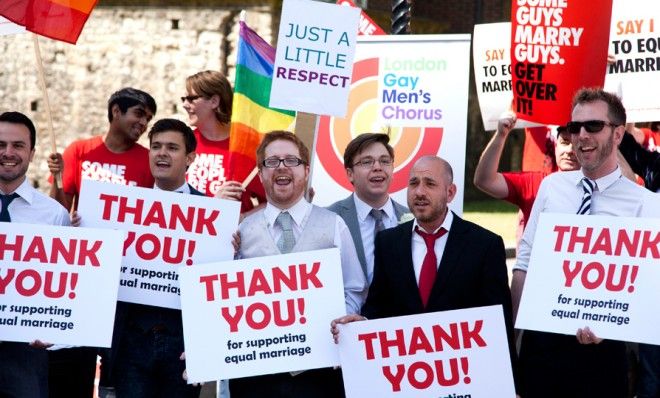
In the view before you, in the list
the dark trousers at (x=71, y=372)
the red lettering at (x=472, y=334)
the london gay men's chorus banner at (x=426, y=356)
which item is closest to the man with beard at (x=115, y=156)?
the dark trousers at (x=71, y=372)

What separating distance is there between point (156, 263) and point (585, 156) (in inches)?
84.9

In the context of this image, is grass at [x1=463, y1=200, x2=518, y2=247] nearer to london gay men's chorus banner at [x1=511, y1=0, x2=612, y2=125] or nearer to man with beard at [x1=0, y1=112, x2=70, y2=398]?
london gay men's chorus banner at [x1=511, y1=0, x2=612, y2=125]

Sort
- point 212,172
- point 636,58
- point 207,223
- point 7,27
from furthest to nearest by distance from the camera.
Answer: point 7,27 < point 636,58 < point 212,172 < point 207,223

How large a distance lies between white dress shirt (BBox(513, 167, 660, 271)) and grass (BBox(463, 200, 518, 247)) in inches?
520

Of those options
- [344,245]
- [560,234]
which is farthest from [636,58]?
[344,245]

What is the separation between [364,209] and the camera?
7215 mm

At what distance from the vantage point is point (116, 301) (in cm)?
660

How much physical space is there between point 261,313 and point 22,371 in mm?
1222

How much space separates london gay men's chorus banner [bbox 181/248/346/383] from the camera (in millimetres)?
6305

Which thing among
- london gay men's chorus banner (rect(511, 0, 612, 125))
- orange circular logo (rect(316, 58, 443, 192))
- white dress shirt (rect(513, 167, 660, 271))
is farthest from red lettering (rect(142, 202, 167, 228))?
orange circular logo (rect(316, 58, 443, 192))

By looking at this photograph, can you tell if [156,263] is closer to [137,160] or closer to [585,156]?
[137,160]

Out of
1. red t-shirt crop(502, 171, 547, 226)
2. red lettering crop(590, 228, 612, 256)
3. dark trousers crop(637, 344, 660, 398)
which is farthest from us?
dark trousers crop(637, 344, 660, 398)

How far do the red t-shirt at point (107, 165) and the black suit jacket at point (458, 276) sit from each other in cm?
206

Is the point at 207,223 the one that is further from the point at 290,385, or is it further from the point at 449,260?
the point at 449,260
